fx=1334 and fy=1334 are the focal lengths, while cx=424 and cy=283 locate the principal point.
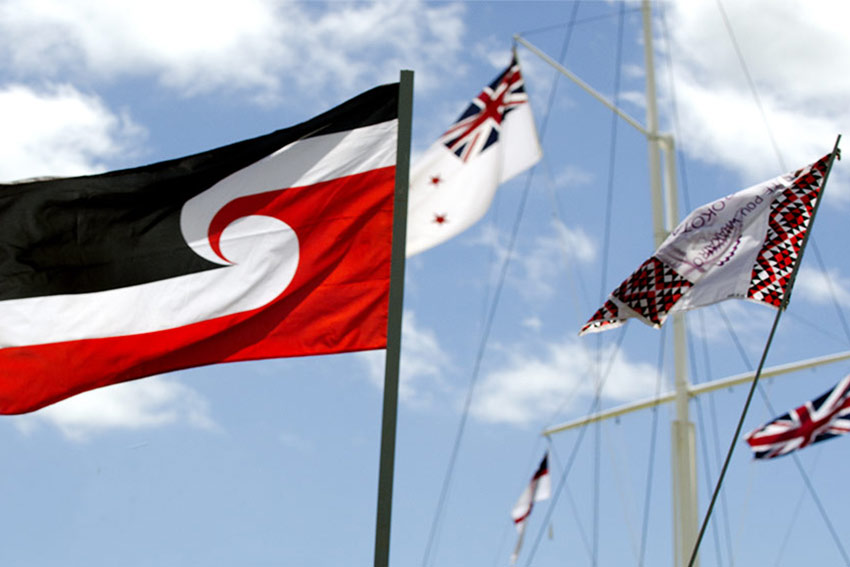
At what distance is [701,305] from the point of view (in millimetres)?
11227

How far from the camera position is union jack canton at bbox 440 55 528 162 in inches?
905

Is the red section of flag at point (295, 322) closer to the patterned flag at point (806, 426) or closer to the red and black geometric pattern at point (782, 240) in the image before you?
the red and black geometric pattern at point (782, 240)

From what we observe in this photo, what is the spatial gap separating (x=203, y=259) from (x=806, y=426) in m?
13.2

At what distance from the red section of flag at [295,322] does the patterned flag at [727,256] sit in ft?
11.4

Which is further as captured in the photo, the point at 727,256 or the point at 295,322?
the point at 727,256

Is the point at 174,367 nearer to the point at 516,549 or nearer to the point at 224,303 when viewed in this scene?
the point at 224,303

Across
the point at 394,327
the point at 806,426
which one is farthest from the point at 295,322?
the point at 806,426

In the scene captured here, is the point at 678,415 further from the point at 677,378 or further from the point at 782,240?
the point at 782,240

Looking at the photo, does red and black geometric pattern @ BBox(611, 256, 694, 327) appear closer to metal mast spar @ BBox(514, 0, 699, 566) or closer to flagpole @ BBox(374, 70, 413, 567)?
flagpole @ BBox(374, 70, 413, 567)

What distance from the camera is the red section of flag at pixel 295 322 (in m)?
8.19

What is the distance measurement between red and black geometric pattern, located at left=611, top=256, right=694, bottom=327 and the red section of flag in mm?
3455

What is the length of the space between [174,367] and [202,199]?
1110mm

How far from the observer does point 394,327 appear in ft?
24.8

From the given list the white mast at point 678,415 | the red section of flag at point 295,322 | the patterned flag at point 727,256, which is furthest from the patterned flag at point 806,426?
the red section of flag at point 295,322
